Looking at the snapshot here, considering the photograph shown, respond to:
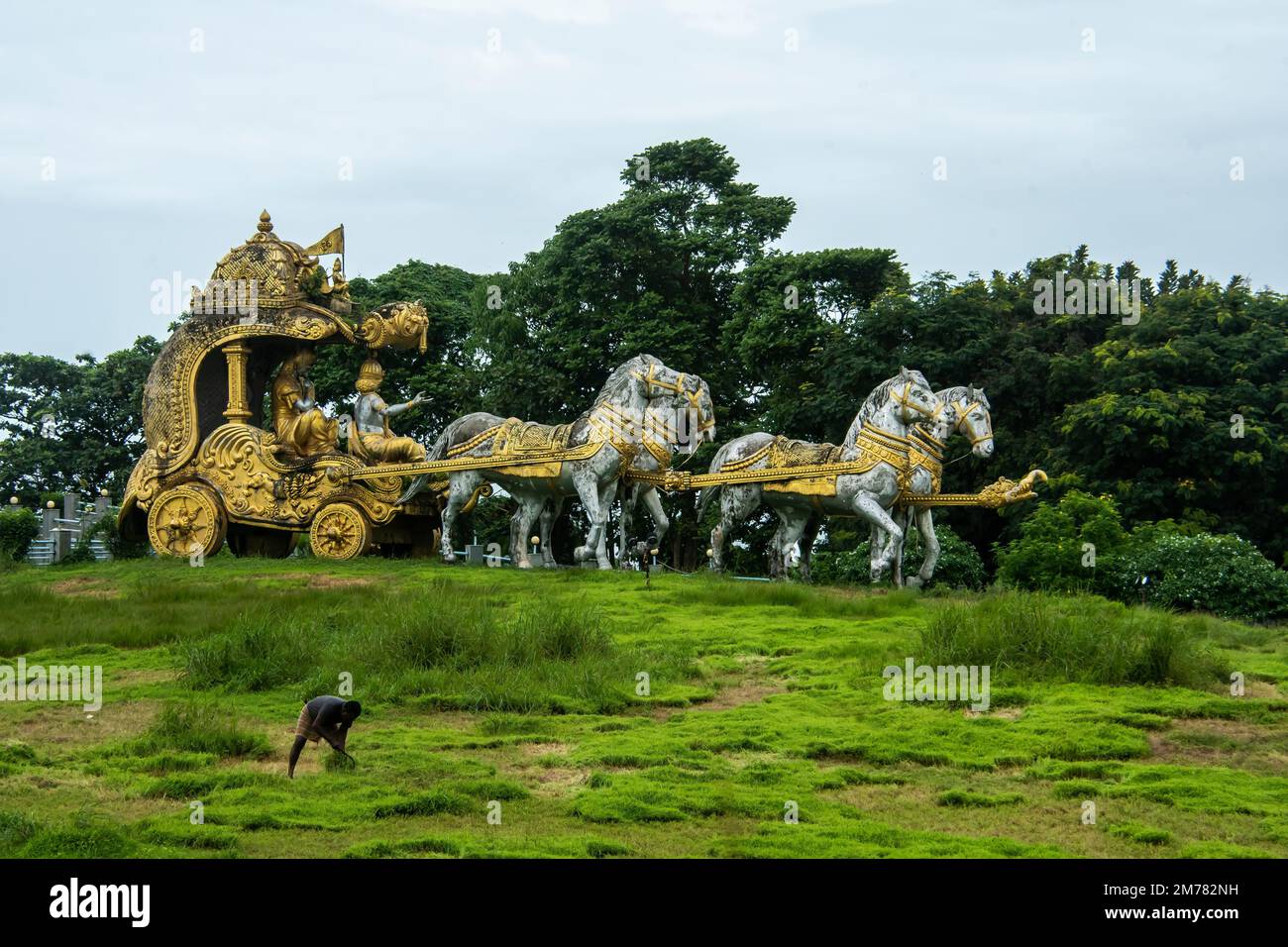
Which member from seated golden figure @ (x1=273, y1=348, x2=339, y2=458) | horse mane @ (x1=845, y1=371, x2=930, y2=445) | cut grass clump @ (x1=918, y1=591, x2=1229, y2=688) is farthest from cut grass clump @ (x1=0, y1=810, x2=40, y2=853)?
seated golden figure @ (x1=273, y1=348, x2=339, y2=458)

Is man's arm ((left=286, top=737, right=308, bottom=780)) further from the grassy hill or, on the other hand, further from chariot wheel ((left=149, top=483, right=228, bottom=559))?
chariot wheel ((left=149, top=483, right=228, bottom=559))

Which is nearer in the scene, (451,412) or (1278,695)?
(1278,695)

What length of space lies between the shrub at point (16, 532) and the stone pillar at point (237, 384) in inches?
173

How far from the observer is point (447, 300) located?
34812 millimetres

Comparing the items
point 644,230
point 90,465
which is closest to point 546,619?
point 644,230

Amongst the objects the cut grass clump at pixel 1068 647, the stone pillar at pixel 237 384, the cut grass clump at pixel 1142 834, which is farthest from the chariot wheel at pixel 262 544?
the cut grass clump at pixel 1142 834

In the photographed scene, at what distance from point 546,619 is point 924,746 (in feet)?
14.0

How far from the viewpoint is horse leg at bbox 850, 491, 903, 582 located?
782 inches

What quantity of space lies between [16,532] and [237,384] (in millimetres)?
4852

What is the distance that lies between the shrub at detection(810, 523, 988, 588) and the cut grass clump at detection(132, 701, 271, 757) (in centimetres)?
1103

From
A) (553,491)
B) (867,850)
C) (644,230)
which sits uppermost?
(644,230)

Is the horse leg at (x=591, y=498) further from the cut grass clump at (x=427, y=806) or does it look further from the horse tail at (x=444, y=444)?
the cut grass clump at (x=427, y=806)

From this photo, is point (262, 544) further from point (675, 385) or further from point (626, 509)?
point (675, 385)
